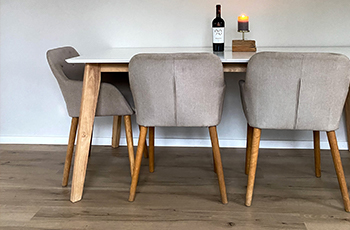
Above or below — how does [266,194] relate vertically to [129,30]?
below

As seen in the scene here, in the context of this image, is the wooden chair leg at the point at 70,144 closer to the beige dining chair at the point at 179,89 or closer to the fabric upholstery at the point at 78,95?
the fabric upholstery at the point at 78,95

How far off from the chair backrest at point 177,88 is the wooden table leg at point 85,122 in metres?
0.25

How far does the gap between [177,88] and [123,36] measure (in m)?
1.04

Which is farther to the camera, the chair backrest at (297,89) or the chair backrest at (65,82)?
the chair backrest at (65,82)

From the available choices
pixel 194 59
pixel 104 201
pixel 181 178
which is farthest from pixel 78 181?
pixel 194 59

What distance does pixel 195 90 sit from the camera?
172 cm

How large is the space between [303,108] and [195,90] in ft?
1.63

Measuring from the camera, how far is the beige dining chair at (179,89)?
1.67 metres

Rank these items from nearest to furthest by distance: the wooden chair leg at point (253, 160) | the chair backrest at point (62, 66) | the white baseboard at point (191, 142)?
the wooden chair leg at point (253, 160), the chair backrest at point (62, 66), the white baseboard at point (191, 142)

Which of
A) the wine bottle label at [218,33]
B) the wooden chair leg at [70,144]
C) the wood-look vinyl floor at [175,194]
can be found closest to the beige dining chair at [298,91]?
the wood-look vinyl floor at [175,194]

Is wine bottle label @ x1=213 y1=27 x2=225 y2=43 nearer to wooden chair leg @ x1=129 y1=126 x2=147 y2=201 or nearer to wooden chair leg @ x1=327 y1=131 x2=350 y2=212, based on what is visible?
wooden chair leg @ x1=129 y1=126 x2=147 y2=201

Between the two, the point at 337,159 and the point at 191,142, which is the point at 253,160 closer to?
the point at 337,159

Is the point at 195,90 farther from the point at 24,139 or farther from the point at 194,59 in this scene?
the point at 24,139

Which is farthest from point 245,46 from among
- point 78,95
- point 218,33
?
point 78,95
